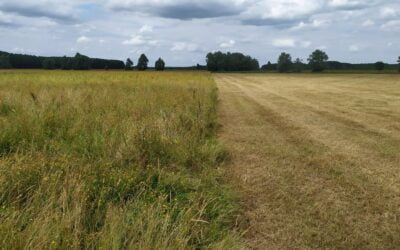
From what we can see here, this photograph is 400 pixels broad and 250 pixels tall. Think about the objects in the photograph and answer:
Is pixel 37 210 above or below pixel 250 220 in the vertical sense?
above

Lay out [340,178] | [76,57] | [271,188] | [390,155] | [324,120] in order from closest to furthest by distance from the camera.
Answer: [271,188] → [340,178] → [390,155] → [324,120] → [76,57]

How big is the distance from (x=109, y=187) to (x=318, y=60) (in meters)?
119

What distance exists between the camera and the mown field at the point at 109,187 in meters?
3.12

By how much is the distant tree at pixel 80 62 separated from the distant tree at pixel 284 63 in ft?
185

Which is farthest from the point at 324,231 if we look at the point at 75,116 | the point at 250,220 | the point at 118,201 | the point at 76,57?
the point at 76,57

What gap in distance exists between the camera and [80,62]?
80.3 metres

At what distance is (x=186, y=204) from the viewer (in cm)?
404

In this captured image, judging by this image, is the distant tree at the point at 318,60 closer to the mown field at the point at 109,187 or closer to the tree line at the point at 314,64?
the tree line at the point at 314,64

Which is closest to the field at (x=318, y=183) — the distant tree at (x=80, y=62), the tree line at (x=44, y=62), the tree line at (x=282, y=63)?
the distant tree at (x=80, y=62)

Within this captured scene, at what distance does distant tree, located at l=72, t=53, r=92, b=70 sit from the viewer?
78.6 meters

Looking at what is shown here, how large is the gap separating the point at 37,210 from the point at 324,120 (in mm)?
10187

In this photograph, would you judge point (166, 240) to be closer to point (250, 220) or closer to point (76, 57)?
point (250, 220)

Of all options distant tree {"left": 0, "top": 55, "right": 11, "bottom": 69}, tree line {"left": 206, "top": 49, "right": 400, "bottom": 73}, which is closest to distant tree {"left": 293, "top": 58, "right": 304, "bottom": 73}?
tree line {"left": 206, "top": 49, "right": 400, "bottom": 73}

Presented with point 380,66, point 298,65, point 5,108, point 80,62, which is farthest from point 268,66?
point 5,108
